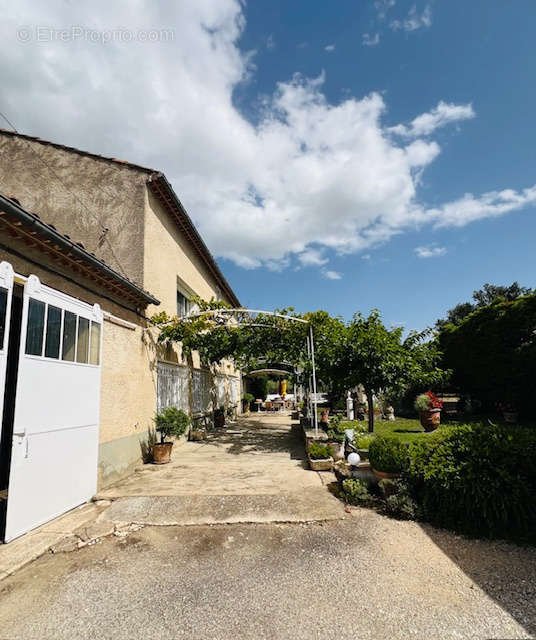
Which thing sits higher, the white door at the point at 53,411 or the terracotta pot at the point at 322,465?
the white door at the point at 53,411

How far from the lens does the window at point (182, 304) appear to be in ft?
38.7

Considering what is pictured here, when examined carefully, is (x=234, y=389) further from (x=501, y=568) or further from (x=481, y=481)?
(x=501, y=568)

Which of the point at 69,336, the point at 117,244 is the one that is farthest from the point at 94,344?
the point at 117,244

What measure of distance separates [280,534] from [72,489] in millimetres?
3128

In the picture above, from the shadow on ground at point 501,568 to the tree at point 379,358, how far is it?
5.38 m

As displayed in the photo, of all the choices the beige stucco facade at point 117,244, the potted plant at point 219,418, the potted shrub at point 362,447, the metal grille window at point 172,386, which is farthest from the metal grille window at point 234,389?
the potted shrub at point 362,447

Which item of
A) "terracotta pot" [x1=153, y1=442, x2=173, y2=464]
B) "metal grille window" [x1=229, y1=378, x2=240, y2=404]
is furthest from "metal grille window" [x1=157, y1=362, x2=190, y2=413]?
"metal grille window" [x1=229, y1=378, x2=240, y2=404]

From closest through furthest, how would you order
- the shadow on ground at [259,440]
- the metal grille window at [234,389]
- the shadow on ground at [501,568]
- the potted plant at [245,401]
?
the shadow on ground at [501,568] → the shadow on ground at [259,440] → the metal grille window at [234,389] → the potted plant at [245,401]

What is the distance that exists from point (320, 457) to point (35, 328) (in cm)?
579

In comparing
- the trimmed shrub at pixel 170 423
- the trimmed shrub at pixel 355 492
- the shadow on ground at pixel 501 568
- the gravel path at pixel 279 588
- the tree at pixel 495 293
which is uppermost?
the tree at pixel 495 293

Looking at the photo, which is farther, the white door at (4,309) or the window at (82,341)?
the window at (82,341)

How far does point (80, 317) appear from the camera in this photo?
18.2 ft

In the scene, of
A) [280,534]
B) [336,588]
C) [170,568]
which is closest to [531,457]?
[336,588]

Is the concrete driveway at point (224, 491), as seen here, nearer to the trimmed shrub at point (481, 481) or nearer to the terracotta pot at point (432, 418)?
the trimmed shrub at point (481, 481)
